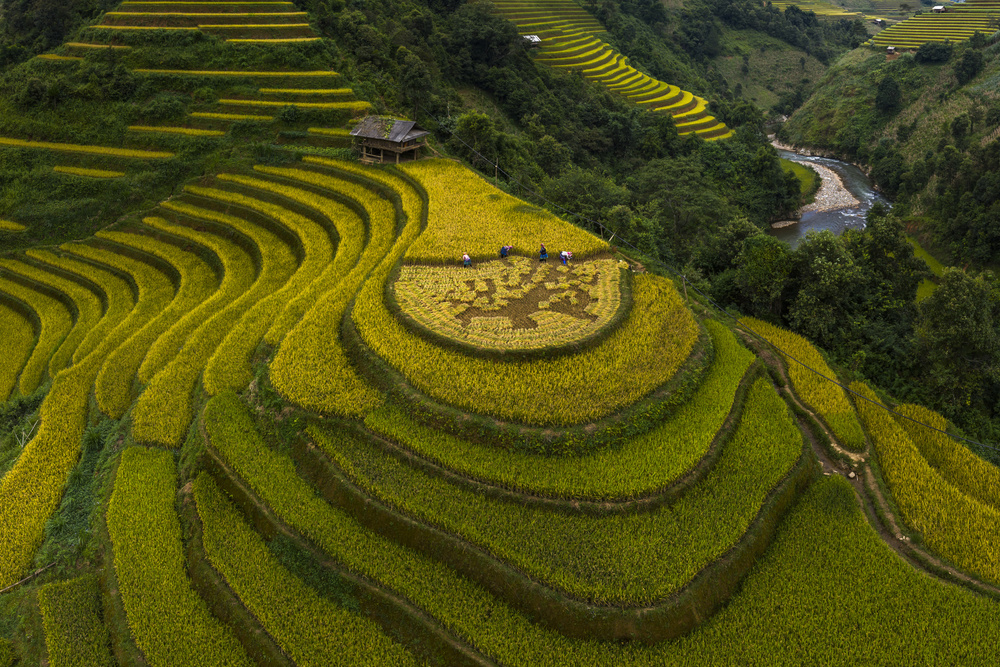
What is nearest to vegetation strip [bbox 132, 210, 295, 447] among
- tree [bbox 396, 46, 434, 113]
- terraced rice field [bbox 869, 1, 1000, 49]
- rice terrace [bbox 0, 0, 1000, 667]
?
rice terrace [bbox 0, 0, 1000, 667]

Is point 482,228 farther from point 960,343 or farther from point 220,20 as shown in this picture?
point 220,20

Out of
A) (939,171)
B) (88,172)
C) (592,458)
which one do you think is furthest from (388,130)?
(939,171)

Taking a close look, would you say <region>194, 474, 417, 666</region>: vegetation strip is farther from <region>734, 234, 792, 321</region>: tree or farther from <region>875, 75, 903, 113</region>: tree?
<region>875, 75, 903, 113</region>: tree

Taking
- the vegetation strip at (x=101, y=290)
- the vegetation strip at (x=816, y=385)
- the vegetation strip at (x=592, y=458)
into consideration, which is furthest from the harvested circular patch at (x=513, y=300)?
the vegetation strip at (x=101, y=290)

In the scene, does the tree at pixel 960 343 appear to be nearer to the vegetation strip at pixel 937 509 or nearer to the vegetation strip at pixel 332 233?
the vegetation strip at pixel 937 509

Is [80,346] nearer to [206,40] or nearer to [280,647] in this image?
[280,647]

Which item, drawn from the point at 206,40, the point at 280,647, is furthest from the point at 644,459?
the point at 206,40
